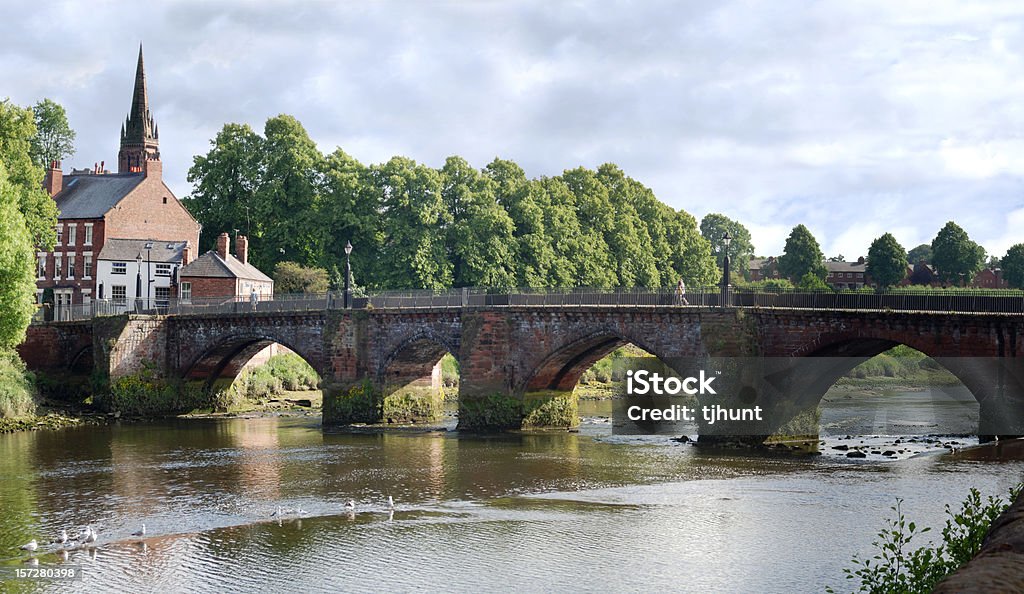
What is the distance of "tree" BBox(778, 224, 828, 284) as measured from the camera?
4641 inches

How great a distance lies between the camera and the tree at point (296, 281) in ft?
238

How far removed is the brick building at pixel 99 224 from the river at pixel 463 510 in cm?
3394

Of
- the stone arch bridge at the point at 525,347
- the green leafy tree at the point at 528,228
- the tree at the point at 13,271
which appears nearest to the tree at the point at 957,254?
the green leafy tree at the point at 528,228

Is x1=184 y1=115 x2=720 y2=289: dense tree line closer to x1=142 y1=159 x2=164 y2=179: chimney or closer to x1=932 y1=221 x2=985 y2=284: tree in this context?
x1=142 y1=159 x2=164 y2=179: chimney

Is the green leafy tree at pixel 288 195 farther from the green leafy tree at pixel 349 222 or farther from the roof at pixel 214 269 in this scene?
the roof at pixel 214 269

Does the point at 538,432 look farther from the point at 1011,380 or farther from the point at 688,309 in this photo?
the point at 1011,380

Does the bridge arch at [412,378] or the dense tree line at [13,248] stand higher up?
the dense tree line at [13,248]

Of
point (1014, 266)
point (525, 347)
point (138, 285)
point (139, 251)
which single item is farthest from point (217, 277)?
point (1014, 266)

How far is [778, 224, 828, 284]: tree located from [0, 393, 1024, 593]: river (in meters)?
74.3

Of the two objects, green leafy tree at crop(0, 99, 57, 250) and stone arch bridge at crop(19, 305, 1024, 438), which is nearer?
stone arch bridge at crop(19, 305, 1024, 438)

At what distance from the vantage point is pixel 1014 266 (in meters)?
106

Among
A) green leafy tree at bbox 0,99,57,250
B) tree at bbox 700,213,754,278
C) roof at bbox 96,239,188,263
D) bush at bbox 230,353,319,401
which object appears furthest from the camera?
tree at bbox 700,213,754,278

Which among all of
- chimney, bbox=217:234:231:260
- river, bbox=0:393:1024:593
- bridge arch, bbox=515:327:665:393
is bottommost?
river, bbox=0:393:1024:593

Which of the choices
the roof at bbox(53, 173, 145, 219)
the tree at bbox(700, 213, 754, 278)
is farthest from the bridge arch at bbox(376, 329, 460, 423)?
the tree at bbox(700, 213, 754, 278)
